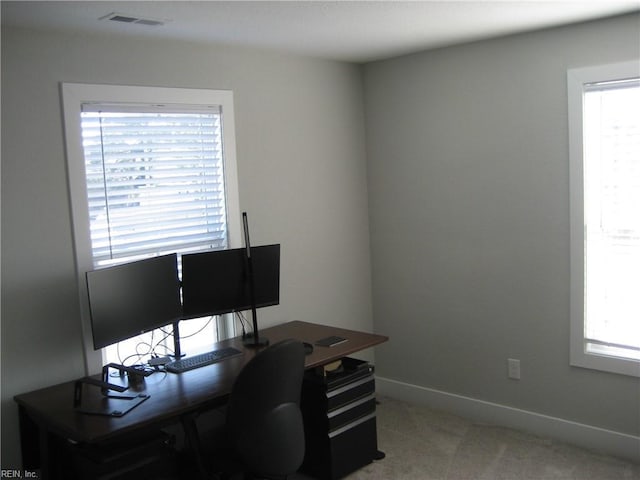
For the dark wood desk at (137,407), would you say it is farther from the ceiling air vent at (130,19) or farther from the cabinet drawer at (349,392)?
the ceiling air vent at (130,19)

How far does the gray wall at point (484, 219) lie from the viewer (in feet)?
11.7

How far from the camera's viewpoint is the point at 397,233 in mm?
4391

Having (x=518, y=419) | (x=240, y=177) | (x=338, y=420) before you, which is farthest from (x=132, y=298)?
(x=518, y=419)

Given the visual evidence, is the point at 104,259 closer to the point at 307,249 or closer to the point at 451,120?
the point at 307,249

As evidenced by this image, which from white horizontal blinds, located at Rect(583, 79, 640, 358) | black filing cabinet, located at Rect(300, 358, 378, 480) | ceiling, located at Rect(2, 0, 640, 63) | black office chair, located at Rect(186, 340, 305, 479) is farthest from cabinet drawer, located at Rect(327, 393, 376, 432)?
ceiling, located at Rect(2, 0, 640, 63)

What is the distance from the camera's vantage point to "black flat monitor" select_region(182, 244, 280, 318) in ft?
10.6

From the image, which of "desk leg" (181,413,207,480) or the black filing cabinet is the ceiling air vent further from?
the black filing cabinet

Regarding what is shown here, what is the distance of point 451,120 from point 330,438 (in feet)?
6.90

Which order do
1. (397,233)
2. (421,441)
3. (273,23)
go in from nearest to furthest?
(273,23)
(421,441)
(397,233)

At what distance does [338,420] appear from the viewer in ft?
10.9

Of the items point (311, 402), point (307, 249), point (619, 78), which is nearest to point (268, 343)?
point (311, 402)

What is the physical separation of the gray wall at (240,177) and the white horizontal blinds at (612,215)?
1.58 metres

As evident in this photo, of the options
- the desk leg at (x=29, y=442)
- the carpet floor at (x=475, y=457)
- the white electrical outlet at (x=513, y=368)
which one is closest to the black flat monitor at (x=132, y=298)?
the desk leg at (x=29, y=442)

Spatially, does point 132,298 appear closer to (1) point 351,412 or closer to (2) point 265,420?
(2) point 265,420
